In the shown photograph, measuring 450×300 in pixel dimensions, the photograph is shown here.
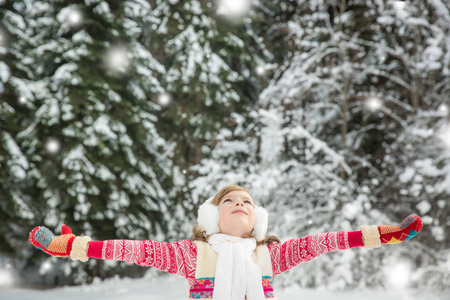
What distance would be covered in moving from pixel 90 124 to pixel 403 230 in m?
6.83

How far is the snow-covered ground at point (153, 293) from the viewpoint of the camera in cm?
677

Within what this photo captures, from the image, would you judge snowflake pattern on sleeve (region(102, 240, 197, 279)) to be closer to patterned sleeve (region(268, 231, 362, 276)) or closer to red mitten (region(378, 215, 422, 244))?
patterned sleeve (region(268, 231, 362, 276))

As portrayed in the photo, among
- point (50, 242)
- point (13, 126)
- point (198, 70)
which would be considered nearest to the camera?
point (50, 242)

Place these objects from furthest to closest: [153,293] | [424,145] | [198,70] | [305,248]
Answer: [198,70] < [424,145] < [153,293] < [305,248]

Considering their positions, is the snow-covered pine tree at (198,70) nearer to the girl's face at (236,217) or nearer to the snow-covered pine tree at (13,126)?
the snow-covered pine tree at (13,126)

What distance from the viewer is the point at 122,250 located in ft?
8.71

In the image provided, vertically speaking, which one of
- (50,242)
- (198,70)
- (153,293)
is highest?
(198,70)

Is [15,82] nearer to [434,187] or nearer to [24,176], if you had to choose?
[24,176]

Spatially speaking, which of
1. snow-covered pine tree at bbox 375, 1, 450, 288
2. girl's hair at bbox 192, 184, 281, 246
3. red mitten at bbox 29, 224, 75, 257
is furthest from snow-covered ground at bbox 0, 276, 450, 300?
red mitten at bbox 29, 224, 75, 257

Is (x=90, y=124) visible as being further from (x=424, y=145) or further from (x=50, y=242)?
(x=50, y=242)

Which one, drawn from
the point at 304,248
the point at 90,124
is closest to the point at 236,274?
the point at 304,248

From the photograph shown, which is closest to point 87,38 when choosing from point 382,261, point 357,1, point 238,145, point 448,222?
point 238,145

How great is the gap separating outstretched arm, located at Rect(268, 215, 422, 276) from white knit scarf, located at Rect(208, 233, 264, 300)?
0.25 m

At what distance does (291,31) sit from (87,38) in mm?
3835
